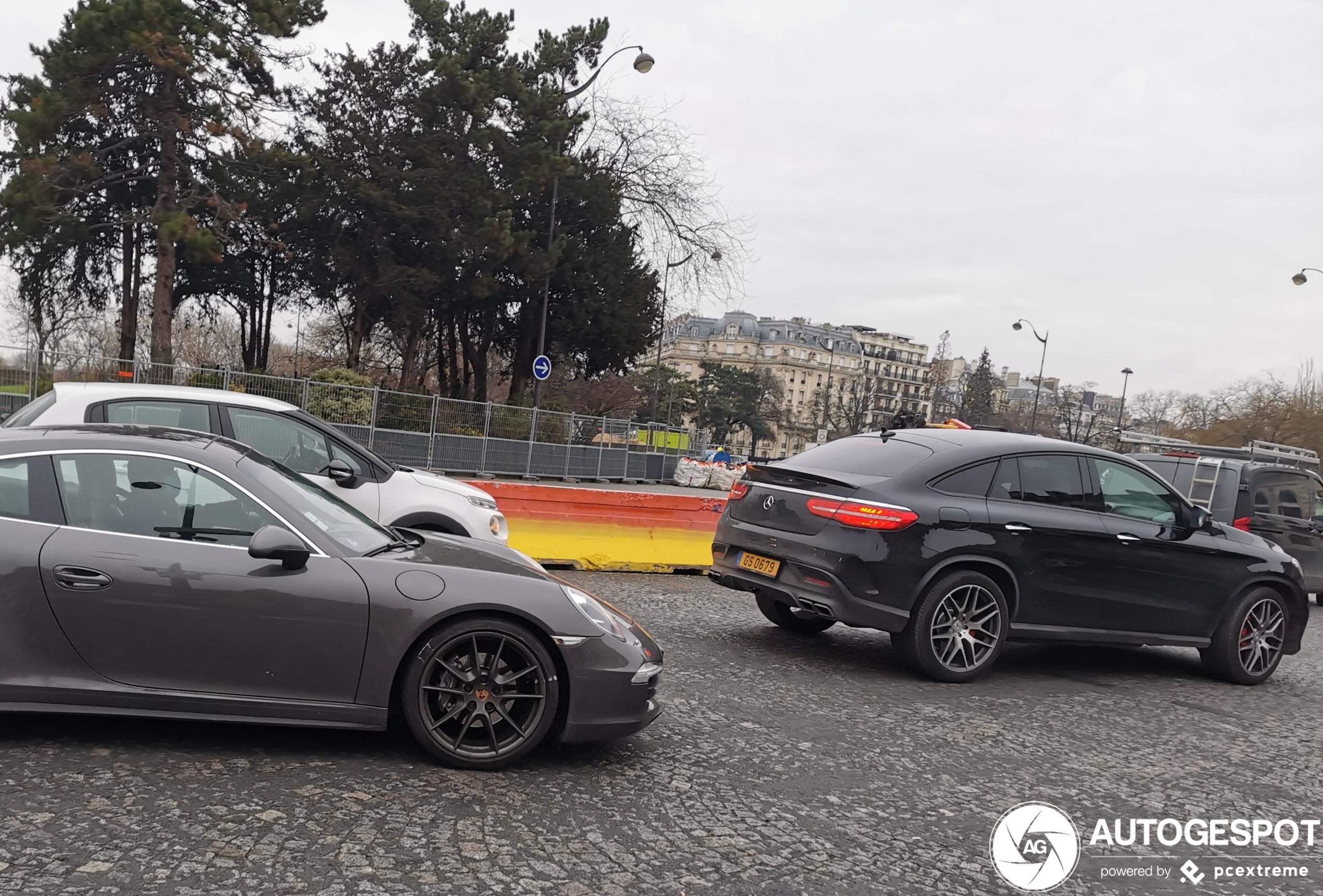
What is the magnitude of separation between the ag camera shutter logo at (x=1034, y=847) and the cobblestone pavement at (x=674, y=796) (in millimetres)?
64

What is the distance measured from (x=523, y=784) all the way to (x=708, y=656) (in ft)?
9.45

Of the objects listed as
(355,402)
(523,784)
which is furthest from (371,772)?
(355,402)

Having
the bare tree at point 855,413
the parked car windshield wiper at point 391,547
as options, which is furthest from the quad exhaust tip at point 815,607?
the bare tree at point 855,413

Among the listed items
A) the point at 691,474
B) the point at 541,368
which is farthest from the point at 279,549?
the point at 691,474

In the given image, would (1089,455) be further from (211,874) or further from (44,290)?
(44,290)

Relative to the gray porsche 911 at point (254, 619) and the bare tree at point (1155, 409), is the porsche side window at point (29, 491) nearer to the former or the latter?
the gray porsche 911 at point (254, 619)

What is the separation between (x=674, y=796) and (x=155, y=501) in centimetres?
241

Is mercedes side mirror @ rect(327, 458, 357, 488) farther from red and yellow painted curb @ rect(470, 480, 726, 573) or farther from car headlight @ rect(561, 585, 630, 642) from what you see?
car headlight @ rect(561, 585, 630, 642)

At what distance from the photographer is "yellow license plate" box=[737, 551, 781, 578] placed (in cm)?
696

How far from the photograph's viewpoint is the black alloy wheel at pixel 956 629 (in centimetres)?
668

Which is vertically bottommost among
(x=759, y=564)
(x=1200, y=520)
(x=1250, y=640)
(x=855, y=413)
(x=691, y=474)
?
(x=691, y=474)

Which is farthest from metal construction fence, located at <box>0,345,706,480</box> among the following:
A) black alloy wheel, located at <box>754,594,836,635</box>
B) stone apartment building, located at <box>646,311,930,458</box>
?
stone apartment building, located at <box>646,311,930,458</box>

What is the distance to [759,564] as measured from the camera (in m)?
7.10

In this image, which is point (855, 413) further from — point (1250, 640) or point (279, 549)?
point (279, 549)
